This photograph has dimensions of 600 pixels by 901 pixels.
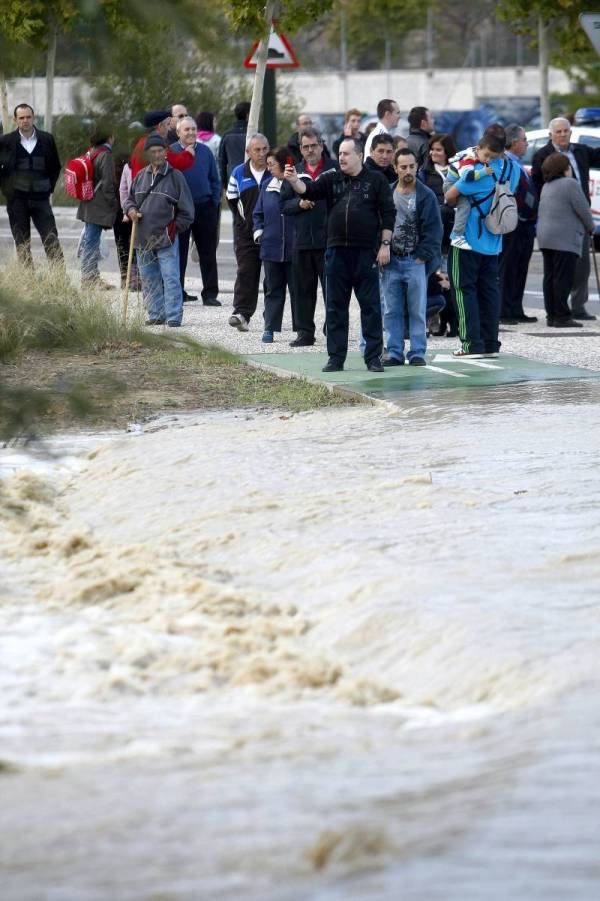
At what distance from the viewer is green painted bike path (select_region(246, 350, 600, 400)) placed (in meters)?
12.2

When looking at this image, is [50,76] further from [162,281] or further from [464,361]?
[162,281]

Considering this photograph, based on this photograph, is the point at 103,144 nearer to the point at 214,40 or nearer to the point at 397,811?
the point at 214,40

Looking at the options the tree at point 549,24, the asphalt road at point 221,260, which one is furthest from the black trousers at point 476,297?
the tree at point 549,24

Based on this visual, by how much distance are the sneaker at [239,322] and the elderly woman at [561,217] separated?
2.72m

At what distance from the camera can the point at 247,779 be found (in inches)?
177

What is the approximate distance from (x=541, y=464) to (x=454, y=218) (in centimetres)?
540

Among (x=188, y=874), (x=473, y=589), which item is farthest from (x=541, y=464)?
(x=188, y=874)

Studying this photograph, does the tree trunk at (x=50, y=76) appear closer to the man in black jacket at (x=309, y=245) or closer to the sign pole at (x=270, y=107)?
the man in black jacket at (x=309, y=245)

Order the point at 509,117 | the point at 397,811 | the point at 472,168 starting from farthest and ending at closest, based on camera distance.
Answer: the point at 509,117, the point at 472,168, the point at 397,811

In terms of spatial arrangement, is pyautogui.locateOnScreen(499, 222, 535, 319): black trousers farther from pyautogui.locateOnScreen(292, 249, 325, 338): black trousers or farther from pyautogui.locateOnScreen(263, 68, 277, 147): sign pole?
pyautogui.locateOnScreen(263, 68, 277, 147): sign pole

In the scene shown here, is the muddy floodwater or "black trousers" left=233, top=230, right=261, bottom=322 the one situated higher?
"black trousers" left=233, top=230, right=261, bottom=322

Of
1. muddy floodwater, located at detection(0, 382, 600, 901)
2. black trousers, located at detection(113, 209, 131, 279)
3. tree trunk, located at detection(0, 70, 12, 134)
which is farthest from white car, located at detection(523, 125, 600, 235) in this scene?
tree trunk, located at detection(0, 70, 12, 134)

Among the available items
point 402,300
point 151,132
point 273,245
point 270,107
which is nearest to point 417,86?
point 270,107

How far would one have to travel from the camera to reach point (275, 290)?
14.9m
